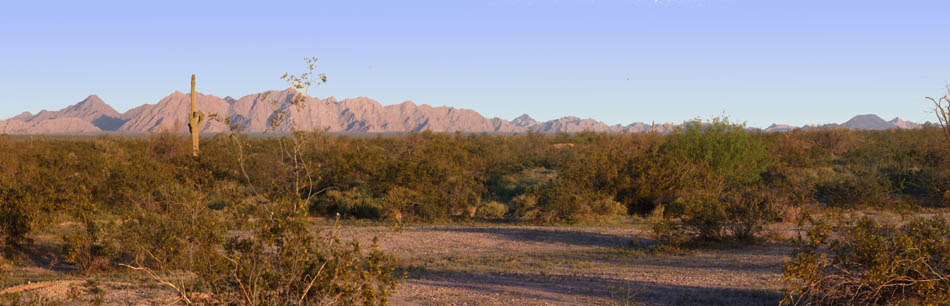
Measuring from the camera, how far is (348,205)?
65.2 feet

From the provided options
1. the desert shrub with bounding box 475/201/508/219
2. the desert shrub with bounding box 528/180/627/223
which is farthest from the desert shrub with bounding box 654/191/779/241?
the desert shrub with bounding box 475/201/508/219

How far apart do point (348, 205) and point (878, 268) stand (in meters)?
15.2

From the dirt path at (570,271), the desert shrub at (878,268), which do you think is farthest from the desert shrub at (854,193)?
the desert shrub at (878,268)

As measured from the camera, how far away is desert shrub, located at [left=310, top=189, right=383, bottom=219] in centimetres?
1972

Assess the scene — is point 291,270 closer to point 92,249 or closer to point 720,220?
point 92,249

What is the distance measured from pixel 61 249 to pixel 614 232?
37.0 ft

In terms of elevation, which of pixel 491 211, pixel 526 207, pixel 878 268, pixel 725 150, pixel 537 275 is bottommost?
pixel 491 211

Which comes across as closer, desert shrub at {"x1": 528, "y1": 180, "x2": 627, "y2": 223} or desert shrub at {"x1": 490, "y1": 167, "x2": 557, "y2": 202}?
desert shrub at {"x1": 528, "y1": 180, "x2": 627, "y2": 223}

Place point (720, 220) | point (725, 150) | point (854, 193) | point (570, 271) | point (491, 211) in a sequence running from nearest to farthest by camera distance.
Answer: point (570, 271)
point (720, 220)
point (491, 211)
point (854, 193)
point (725, 150)

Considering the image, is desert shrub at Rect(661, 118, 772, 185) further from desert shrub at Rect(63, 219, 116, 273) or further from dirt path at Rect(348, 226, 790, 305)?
desert shrub at Rect(63, 219, 116, 273)

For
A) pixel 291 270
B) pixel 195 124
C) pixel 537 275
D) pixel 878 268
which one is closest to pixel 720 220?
pixel 537 275

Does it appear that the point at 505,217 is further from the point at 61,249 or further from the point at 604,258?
the point at 61,249

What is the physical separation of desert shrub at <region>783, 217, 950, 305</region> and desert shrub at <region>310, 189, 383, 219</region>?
13.6m

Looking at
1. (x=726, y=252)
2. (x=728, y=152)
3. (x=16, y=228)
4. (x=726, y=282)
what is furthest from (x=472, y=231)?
(x=728, y=152)
